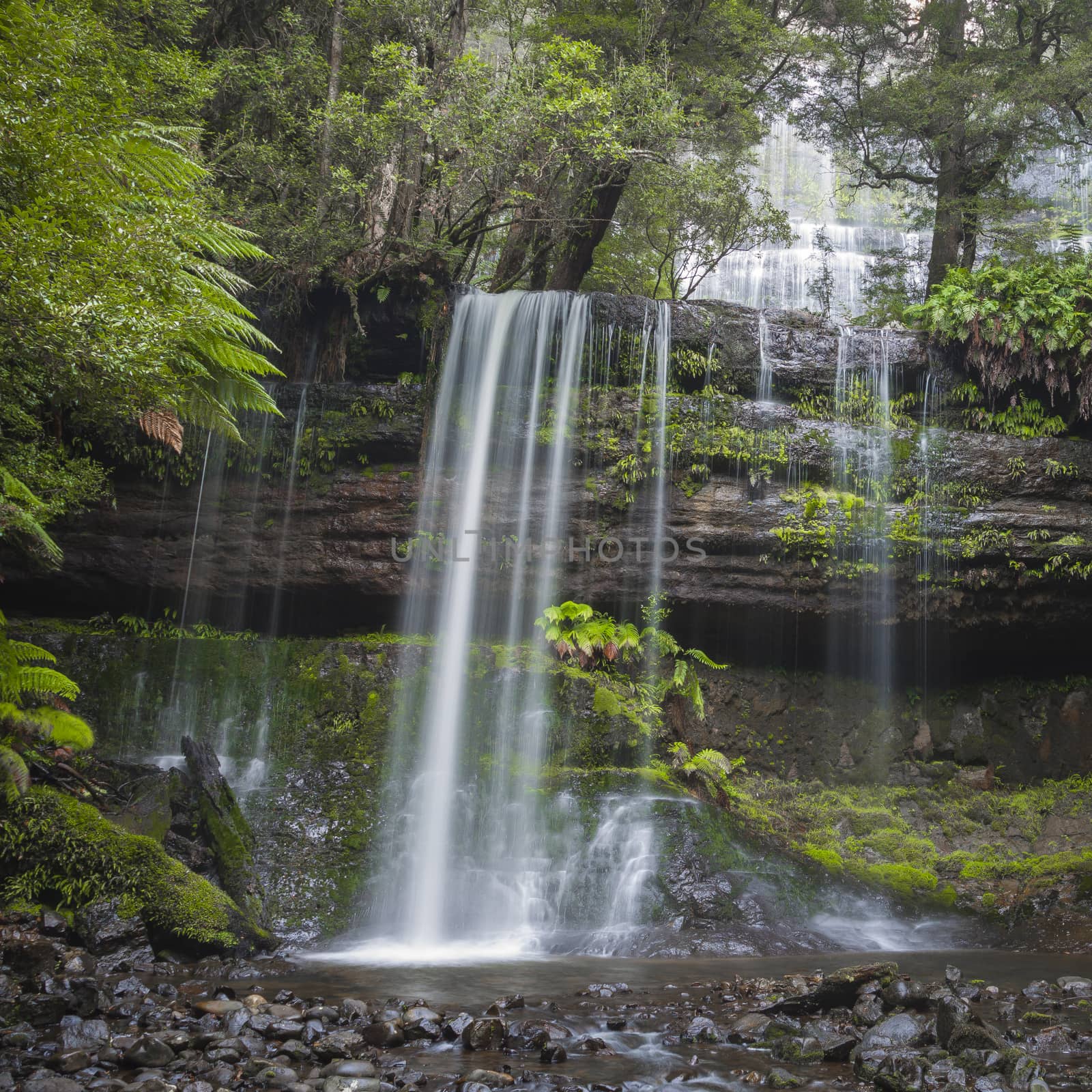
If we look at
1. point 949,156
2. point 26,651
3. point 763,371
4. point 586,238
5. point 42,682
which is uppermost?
point 949,156

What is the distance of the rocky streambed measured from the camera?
160 inches

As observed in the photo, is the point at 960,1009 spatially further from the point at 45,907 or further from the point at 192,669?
the point at 192,669

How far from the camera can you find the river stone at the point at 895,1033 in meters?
4.59

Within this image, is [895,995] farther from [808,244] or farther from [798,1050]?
[808,244]

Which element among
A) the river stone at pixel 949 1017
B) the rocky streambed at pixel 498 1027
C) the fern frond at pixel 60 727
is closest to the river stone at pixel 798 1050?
the rocky streambed at pixel 498 1027

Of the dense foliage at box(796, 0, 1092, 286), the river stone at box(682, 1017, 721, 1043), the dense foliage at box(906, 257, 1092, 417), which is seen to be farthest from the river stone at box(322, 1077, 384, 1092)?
the dense foliage at box(796, 0, 1092, 286)

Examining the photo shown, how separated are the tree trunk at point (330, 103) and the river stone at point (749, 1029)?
1166 centimetres

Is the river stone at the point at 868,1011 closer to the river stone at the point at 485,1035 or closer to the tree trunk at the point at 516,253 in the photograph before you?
the river stone at the point at 485,1035

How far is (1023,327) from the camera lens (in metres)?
12.3

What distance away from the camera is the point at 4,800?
254 inches

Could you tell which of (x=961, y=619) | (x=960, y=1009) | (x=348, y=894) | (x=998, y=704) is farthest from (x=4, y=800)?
(x=998, y=704)

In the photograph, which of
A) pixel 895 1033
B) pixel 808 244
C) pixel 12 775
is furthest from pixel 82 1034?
pixel 808 244

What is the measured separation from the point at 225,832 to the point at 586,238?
38.3 ft

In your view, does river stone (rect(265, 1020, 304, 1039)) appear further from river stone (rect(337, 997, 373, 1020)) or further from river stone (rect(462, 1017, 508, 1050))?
river stone (rect(462, 1017, 508, 1050))
